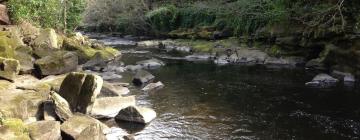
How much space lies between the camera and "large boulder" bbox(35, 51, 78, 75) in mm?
20453

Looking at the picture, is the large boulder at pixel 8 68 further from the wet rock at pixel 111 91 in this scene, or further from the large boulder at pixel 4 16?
the large boulder at pixel 4 16

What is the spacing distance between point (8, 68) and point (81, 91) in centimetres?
386

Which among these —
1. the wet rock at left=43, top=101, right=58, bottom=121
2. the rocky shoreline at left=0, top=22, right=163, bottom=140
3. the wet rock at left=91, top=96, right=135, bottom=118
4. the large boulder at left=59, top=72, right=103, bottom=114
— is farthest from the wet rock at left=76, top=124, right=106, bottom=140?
the wet rock at left=91, top=96, right=135, bottom=118

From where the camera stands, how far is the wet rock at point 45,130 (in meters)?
12.5

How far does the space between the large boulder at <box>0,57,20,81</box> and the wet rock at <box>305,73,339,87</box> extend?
1415 centimetres

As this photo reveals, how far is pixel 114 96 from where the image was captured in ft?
63.2

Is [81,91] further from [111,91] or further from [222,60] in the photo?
[222,60]

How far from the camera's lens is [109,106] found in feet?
56.0

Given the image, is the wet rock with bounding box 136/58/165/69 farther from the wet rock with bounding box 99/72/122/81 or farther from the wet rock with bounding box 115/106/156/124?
the wet rock with bounding box 115/106/156/124

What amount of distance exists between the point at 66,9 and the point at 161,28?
55.9ft

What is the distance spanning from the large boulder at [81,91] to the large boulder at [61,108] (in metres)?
0.78

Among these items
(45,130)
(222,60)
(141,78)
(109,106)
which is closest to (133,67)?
(141,78)

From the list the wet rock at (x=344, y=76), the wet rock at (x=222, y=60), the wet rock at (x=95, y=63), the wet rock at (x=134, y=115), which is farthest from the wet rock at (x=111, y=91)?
the wet rock at (x=222, y=60)

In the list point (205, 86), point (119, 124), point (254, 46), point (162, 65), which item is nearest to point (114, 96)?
point (119, 124)
